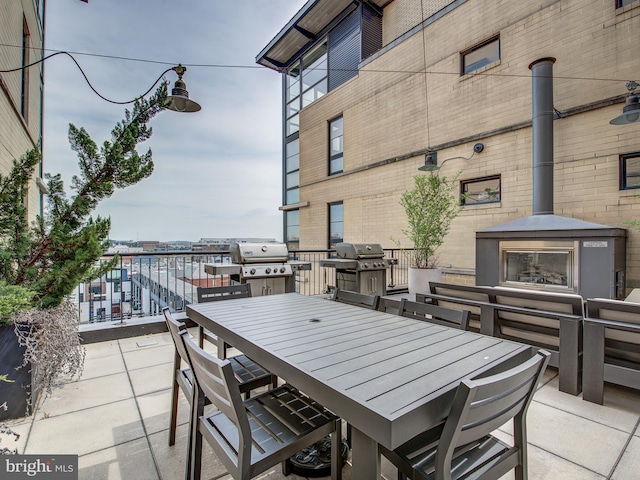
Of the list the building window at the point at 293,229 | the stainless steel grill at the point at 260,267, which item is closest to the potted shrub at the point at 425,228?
the stainless steel grill at the point at 260,267

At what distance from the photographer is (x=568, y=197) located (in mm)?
4641

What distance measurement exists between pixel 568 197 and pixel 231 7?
21.3 ft

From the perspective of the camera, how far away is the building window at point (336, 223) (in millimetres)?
8781

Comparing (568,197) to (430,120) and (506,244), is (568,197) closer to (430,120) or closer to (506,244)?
(506,244)

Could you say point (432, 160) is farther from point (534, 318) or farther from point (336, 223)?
point (336, 223)

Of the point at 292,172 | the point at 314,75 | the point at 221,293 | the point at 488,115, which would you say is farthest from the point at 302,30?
the point at 221,293

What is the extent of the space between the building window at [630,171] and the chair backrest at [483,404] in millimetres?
4638

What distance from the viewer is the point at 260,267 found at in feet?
13.0

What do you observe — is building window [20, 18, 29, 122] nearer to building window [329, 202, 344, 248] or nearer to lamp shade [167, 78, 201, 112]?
lamp shade [167, 78, 201, 112]

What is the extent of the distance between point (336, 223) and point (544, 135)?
5.38 metres

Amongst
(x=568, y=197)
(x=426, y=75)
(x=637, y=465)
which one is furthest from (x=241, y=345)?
(x=426, y=75)

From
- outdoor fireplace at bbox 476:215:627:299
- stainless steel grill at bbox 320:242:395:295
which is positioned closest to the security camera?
outdoor fireplace at bbox 476:215:627:299

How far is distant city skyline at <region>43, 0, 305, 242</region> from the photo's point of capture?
3386 millimetres

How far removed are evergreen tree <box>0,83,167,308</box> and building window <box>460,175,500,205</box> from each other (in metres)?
5.36
